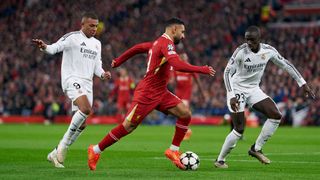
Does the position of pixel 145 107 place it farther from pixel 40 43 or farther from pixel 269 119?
pixel 269 119

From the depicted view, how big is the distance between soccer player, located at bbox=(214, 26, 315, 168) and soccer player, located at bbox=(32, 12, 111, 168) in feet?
7.66

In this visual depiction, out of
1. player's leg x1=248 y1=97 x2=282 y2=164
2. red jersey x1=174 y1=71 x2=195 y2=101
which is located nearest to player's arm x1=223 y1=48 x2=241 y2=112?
player's leg x1=248 y1=97 x2=282 y2=164

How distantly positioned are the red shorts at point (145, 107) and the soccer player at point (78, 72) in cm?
94

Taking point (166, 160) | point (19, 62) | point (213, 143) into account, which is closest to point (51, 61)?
point (19, 62)

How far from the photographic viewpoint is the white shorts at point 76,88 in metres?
14.2

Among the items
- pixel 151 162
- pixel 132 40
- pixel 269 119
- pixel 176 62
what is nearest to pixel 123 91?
pixel 132 40

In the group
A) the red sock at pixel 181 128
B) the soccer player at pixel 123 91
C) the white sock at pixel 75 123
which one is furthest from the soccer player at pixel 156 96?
the soccer player at pixel 123 91

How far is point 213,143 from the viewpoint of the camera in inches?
861

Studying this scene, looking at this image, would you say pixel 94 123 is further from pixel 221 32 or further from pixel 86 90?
pixel 86 90

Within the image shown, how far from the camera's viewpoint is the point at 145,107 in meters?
13.5

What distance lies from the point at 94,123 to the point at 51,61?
6099 mm

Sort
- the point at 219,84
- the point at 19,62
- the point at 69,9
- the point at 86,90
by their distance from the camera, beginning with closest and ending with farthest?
the point at 86,90 → the point at 219,84 → the point at 19,62 → the point at 69,9

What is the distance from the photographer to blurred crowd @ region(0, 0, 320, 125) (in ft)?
127

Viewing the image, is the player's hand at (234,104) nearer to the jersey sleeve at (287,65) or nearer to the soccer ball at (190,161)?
the soccer ball at (190,161)
